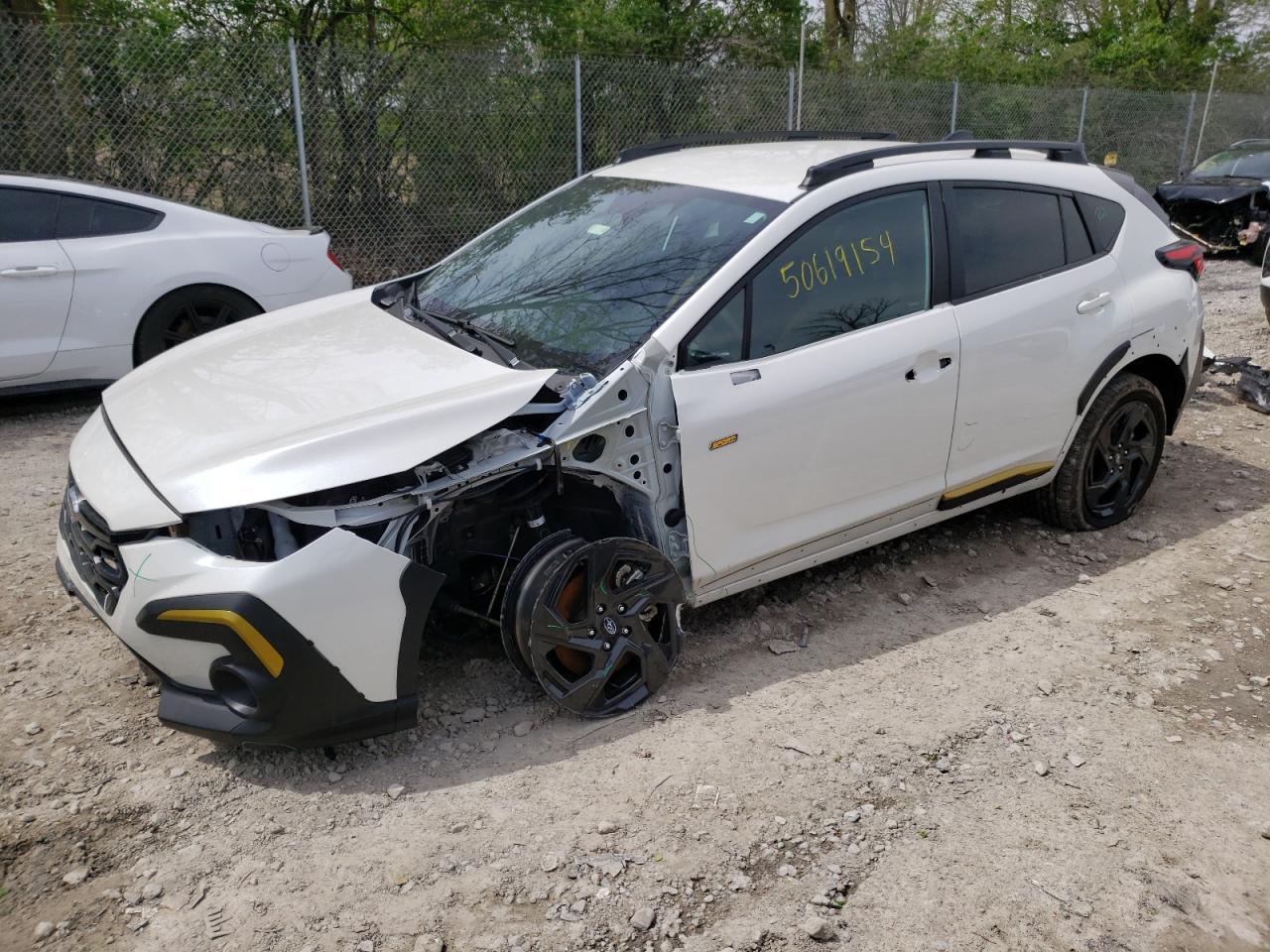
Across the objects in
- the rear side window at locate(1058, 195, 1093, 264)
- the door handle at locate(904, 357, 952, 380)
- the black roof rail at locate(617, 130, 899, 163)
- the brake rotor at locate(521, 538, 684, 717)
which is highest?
the black roof rail at locate(617, 130, 899, 163)

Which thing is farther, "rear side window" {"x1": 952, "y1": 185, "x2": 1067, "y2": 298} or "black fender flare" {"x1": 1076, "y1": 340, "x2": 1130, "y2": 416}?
"black fender flare" {"x1": 1076, "y1": 340, "x2": 1130, "y2": 416}

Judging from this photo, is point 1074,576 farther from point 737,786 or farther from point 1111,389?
point 737,786

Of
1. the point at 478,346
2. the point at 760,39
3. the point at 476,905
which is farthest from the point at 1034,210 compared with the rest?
the point at 760,39

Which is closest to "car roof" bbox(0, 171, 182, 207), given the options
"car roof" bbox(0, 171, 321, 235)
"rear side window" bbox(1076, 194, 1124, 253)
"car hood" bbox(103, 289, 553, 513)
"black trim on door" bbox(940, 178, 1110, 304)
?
"car roof" bbox(0, 171, 321, 235)

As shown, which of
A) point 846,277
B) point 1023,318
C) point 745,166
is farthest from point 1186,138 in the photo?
point 846,277

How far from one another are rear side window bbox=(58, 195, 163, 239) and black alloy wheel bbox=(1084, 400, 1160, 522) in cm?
560

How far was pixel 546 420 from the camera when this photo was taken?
3.27 meters

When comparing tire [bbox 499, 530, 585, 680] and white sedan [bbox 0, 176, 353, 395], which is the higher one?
white sedan [bbox 0, 176, 353, 395]

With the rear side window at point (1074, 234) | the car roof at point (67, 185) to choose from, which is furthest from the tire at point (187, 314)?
the rear side window at point (1074, 234)

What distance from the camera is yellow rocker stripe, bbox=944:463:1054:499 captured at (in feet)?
14.0

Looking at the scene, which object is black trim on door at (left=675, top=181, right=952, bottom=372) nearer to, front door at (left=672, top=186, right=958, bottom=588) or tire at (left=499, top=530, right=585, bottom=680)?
front door at (left=672, top=186, right=958, bottom=588)

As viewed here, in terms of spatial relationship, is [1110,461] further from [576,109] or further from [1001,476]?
[576,109]

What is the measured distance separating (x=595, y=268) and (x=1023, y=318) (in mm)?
1742

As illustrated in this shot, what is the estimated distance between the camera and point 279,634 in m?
2.84
